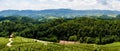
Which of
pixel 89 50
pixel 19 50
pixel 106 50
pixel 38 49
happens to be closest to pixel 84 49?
pixel 89 50

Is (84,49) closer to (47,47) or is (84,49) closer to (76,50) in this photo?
(76,50)

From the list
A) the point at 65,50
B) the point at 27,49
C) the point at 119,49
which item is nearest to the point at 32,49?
the point at 27,49

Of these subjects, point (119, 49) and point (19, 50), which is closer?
point (19, 50)

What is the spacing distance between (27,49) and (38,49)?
5.88m

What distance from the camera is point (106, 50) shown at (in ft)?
531

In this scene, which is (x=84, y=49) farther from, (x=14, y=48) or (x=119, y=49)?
(x=14, y=48)

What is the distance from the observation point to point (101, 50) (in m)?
159

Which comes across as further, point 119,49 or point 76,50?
point 119,49

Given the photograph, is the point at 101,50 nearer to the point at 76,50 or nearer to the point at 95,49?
the point at 95,49

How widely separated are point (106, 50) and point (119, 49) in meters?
7.53

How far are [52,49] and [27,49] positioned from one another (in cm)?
1340

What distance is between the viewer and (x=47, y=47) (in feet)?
505

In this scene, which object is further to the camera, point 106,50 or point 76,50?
point 106,50

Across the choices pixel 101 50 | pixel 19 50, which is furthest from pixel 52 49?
pixel 101 50
